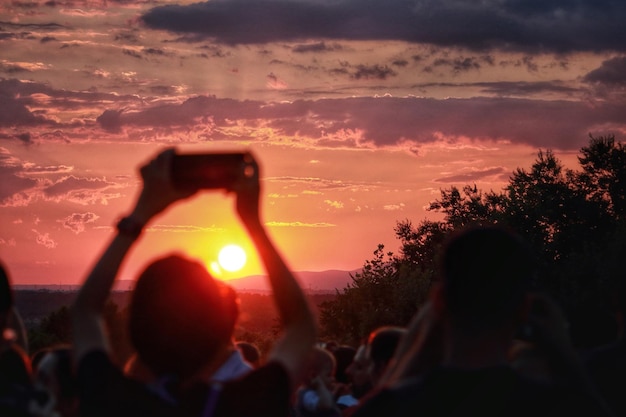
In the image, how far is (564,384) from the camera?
186 inches

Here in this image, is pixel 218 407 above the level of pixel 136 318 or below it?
below

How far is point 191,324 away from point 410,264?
76574mm

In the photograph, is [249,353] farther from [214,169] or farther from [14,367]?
[214,169]

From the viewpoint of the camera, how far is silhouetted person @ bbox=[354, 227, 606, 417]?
14.6 ft

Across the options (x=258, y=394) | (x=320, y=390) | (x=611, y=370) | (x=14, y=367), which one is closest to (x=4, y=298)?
(x=14, y=367)

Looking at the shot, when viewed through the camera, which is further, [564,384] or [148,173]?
[564,384]

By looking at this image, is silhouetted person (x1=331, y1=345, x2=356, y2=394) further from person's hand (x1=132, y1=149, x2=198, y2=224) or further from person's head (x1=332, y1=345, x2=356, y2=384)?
person's hand (x1=132, y1=149, x2=198, y2=224)

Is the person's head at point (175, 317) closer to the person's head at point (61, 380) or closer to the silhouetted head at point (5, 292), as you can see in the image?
the person's head at point (61, 380)

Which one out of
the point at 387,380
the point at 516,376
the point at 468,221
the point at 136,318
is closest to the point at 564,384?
the point at 516,376

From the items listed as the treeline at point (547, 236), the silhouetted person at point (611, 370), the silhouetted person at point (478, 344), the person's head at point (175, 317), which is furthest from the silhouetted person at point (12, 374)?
the treeline at point (547, 236)

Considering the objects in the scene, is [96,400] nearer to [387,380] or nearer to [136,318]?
[136,318]

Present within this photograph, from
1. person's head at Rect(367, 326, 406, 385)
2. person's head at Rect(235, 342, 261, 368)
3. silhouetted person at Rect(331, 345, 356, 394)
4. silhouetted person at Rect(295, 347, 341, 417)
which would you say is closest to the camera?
person's head at Rect(367, 326, 406, 385)

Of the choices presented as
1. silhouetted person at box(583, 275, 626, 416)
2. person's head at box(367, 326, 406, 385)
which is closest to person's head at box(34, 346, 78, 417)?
silhouetted person at box(583, 275, 626, 416)

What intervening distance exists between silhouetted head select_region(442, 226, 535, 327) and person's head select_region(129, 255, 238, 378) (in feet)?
2.75
